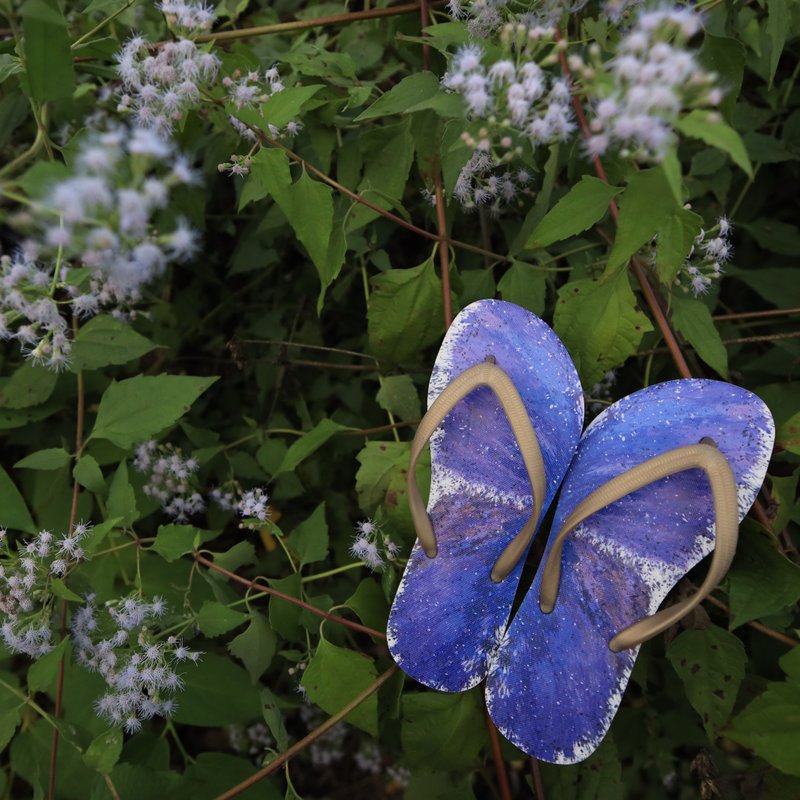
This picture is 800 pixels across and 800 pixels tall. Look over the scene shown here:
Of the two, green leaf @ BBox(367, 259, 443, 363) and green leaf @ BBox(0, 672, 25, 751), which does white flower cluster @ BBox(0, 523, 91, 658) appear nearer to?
green leaf @ BBox(0, 672, 25, 751)

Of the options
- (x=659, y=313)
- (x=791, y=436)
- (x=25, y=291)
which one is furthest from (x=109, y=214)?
(x=791, y=436)

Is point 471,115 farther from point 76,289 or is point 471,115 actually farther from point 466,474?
point 76,289

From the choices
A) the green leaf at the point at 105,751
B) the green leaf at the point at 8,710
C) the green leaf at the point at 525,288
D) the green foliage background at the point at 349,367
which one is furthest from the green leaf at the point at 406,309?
the green leaf at the point at 8,710

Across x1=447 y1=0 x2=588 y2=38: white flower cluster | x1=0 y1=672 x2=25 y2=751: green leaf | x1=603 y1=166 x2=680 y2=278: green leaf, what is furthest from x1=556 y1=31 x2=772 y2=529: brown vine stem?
x1=0 y1=672 x2=25 y2=751: green leaf

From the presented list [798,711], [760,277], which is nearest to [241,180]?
[760,277]

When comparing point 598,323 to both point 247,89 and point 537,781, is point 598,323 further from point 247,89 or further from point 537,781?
point 537,781

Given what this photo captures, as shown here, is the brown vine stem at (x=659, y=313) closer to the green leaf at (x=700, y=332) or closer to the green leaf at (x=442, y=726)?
the green leaf at (x=700, y=332)
